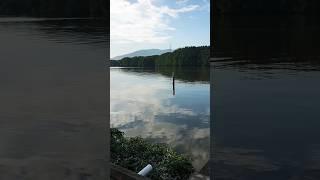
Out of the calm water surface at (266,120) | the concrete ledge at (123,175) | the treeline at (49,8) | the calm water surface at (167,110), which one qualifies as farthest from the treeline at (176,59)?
the calm water surface at (266,120)

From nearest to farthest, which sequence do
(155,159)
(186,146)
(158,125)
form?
(155,159) → (186,146) → (158,125)

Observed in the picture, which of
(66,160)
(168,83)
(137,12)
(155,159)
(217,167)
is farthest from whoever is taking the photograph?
(168,83)

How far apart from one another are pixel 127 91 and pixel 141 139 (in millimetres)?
4695

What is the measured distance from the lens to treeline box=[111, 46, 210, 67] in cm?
659

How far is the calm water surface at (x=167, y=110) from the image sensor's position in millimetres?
5836

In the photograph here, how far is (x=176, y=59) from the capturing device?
29.9 ft

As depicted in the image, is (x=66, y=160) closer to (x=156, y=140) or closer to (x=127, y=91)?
(x=156, y=140)

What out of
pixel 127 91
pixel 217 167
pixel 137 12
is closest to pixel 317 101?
pixel 217 167

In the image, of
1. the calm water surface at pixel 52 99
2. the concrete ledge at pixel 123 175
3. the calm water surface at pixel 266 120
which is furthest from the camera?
the concrete ledge at pixel 123 175

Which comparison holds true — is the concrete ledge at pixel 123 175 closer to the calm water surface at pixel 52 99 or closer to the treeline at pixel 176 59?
the calm water surface at pixel 52 99

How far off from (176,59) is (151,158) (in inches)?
187

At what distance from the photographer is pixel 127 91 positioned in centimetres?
1012

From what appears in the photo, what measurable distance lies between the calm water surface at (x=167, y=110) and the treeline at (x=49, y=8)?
258cm

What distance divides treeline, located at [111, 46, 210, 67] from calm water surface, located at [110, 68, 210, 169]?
0.49 m
